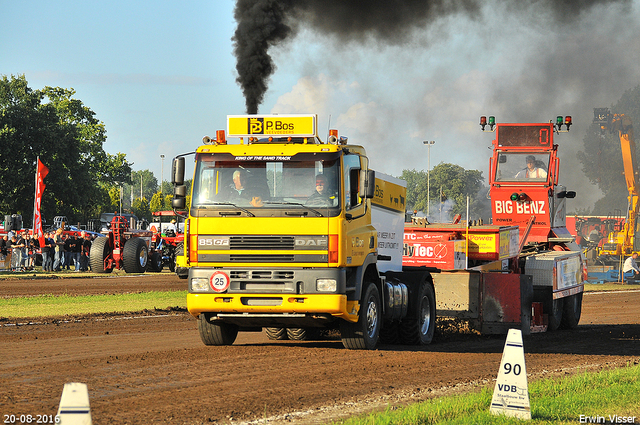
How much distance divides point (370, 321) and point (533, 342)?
4.09 meters

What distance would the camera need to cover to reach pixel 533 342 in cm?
1447

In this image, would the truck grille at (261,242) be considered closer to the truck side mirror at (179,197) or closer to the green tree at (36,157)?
the truck side mirror at (179,197)

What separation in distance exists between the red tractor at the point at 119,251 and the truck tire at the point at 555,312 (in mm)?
19881

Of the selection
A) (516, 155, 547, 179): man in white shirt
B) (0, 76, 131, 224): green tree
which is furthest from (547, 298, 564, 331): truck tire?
(0, 76, 131, 224): green tree

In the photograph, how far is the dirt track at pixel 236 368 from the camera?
7.59 meters

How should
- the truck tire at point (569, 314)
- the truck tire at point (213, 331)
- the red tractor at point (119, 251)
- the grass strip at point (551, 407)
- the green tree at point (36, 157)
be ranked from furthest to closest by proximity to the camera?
the green tree at point (36, 157)
the red tractor at point (119, 251)
the truck tire at point (569, 314)
the truck tire at point (213, 331)
the grass strip at point (551, 407)

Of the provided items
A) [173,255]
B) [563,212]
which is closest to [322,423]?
[563,212]

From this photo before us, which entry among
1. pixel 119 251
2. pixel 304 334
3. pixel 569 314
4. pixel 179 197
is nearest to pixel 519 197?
pixel 569 314

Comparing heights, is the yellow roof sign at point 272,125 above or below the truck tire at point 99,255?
above

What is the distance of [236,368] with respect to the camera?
32.7ft

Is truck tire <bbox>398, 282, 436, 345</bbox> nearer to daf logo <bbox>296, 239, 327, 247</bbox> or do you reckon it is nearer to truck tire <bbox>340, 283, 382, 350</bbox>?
truck tire <bbox>340, 283, 382, 350</bbox>

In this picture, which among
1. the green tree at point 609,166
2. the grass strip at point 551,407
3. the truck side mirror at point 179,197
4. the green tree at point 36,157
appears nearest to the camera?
the grass strip at point 551,407

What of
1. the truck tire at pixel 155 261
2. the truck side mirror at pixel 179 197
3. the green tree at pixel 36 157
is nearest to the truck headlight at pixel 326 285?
the truck side mirror at pixel 179 197

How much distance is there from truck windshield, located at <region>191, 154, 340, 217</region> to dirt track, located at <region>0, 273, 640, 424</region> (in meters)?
2.13
